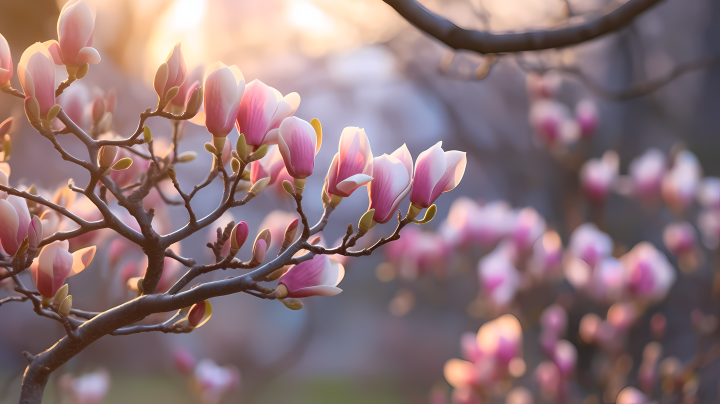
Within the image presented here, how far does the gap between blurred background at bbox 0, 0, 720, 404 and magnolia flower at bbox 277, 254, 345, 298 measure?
1.09m

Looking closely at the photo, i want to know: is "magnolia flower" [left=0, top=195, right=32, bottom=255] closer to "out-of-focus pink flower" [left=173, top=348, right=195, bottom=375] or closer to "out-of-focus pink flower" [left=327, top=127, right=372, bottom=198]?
"out-of-focus pink flower" [left=327, top=127, right=372, bottom=198]

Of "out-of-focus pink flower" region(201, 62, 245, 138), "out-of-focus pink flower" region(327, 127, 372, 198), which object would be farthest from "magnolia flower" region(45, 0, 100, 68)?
"out-of-focus pink flower" region(327, 127, 372, 198)

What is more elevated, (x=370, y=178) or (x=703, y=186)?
(x=370, y=178)

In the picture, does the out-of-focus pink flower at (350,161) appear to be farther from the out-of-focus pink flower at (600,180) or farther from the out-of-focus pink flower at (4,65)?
the out-of-focus pink flower at (600,180)

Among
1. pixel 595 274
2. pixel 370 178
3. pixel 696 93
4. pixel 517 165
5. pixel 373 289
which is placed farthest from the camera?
pixel 373 289

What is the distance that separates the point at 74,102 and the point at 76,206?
0.13 metres

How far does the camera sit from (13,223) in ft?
1.21

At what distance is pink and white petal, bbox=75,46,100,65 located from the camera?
0.39m

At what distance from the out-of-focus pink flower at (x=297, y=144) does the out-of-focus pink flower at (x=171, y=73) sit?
10cm

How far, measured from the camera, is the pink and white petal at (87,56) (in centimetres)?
39

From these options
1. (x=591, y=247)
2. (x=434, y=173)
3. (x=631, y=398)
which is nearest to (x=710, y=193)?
(x=591, y=247)

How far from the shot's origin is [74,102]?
1.95 feet

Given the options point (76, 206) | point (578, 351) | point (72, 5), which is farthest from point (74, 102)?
point (578, 351)

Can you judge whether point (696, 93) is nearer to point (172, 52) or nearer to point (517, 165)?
point (517, 165)
